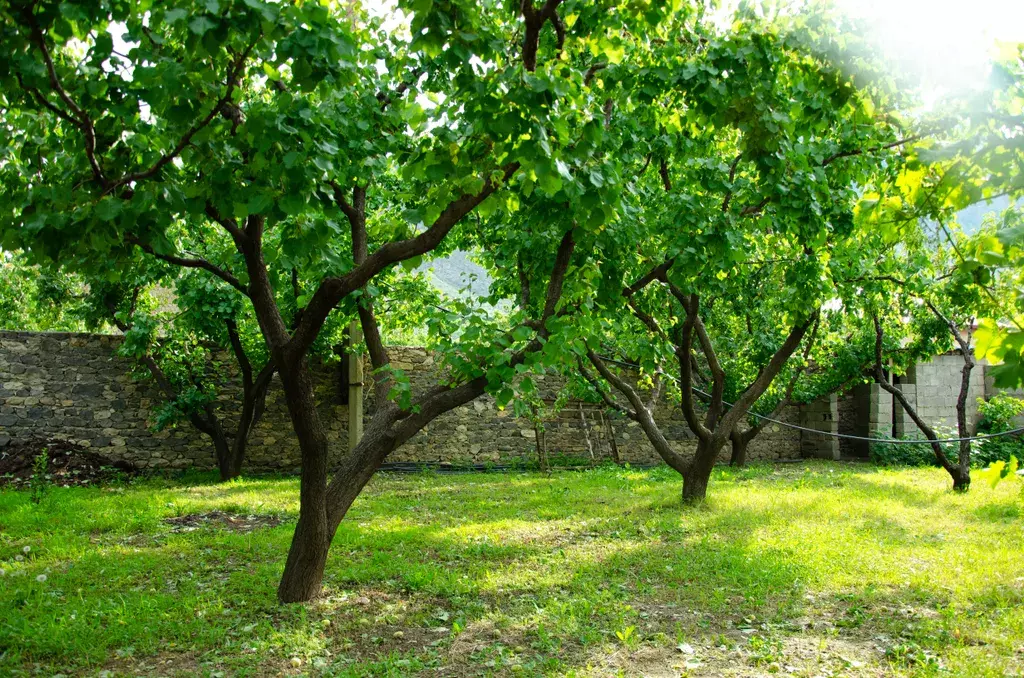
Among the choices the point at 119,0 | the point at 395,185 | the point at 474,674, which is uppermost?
the point at 395,185

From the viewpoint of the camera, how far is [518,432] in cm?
1276

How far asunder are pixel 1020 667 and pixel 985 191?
2.61 meters

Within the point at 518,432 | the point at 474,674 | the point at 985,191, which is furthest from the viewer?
the point at 518,432

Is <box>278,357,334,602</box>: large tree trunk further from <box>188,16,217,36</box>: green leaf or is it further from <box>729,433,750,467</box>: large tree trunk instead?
<box>729,433,750,467</box>: large tree trunk

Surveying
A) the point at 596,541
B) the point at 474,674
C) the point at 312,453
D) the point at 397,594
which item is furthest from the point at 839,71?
the point at 596,541

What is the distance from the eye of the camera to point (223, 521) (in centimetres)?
723

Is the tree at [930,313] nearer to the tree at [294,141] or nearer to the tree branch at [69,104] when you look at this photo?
the tree at [294,141]

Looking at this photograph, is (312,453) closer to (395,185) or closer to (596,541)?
(596,541)

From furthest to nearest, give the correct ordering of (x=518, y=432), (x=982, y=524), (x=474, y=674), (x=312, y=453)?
1. (x=518, y=432)
2. (x=982, y=524)
3. (x=312, y=453)
4. (x=474, y=674)

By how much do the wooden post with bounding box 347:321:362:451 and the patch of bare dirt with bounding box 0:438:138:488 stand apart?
3.20 metres

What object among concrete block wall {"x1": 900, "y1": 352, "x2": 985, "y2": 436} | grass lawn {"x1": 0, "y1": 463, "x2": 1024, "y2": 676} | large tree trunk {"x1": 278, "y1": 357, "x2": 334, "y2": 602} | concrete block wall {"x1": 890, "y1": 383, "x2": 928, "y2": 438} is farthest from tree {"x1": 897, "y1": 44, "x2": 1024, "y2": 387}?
concrete block wall {"x1": 900, "y1": 352, "x2": 985, "y2": 436}

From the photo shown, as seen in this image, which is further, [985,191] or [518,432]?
[518,432]

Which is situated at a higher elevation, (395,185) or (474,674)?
(395,185)

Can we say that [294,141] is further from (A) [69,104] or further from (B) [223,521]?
(B) [223,521]
